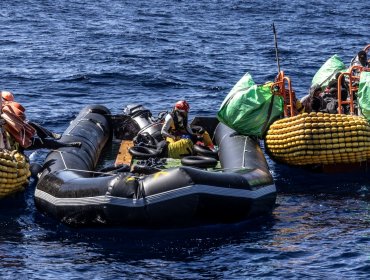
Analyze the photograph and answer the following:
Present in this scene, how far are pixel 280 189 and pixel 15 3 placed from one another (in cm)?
2739

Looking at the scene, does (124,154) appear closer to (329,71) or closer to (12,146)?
(12,146)

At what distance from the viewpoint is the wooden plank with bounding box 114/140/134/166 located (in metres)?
18.3

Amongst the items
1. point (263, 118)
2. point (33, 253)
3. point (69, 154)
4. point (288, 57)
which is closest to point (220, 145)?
point (263, 118)

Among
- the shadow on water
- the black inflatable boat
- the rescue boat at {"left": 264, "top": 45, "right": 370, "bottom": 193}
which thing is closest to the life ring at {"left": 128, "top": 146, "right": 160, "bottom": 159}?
the black inflatable boat

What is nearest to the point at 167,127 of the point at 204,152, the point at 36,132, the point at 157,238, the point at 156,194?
the point at 204,152

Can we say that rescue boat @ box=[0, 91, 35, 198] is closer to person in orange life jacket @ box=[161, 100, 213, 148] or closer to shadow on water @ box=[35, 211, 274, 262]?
shadow on water @ box=[35, 211, 274, 262]

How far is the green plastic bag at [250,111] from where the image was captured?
59.7 ft

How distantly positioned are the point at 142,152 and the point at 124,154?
36.1 inches

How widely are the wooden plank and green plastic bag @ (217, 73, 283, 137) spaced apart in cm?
178

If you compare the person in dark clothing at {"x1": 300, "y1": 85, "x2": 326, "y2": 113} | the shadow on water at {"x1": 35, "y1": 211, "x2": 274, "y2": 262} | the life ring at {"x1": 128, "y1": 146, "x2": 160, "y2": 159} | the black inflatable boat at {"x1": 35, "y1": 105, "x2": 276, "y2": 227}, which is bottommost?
the shadow on water at {"x1": 35, "y1": 211, "x2": 274, "y2": 262}

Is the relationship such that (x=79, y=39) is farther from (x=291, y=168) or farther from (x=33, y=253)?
(x=33, y=253)

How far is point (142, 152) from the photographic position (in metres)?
18.0

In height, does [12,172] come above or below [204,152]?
above

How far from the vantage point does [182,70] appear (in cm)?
2894
